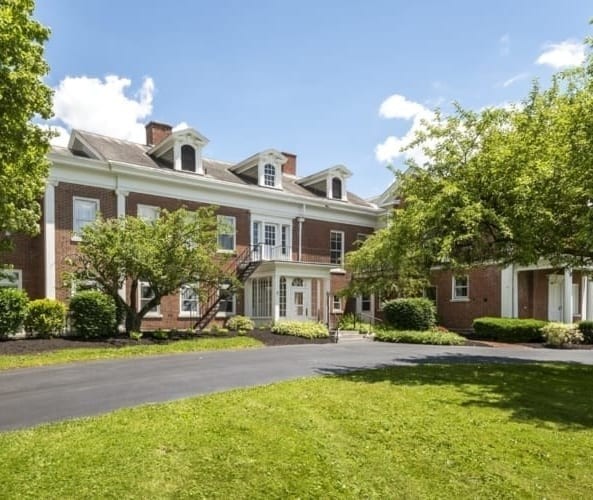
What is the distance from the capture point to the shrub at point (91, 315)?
18.3m

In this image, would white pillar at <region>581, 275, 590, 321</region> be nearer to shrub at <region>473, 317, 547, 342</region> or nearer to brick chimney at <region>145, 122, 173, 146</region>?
shrub at <region>473, 317, 547, 342</region>

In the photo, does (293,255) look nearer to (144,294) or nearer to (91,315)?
(144,294)

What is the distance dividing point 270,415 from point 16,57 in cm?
872

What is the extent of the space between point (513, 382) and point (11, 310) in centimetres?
1537

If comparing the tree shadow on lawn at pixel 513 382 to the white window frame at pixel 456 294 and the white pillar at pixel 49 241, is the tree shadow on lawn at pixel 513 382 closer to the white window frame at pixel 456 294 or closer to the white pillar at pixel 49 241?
the white pillar at pixel 49 241

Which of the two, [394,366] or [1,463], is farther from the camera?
[394,366]

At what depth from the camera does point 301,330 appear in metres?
22.0

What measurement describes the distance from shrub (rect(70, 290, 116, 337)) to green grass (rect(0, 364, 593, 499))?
11.4 metres

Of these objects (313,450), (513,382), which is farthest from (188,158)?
(313,450)

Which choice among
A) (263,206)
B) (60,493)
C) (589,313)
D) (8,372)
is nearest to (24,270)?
(8,372)

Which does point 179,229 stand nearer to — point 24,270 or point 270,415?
point 24,270

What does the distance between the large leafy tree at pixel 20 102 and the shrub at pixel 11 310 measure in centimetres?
493

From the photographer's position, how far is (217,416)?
7.18 metres

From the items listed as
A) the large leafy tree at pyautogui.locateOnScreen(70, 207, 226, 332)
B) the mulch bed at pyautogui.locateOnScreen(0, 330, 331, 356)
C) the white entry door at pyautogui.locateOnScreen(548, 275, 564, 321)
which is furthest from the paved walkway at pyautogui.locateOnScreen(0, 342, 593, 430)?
the white entry door at pyautogui.locateOnScreen(548, 275, 564, 321)
